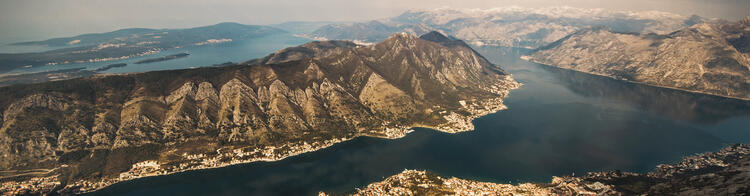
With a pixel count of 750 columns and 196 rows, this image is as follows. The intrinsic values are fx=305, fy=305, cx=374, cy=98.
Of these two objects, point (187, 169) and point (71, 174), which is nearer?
point (71, 174)

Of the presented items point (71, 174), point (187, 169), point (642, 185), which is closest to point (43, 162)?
point (71, 174)

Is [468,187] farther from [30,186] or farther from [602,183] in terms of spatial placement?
[30,186]

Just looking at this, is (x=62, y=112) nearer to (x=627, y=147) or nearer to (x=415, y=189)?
(x=415, y=189)

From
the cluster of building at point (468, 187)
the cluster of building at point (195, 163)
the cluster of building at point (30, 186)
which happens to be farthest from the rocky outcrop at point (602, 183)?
the cluster of building at point (30, 186)

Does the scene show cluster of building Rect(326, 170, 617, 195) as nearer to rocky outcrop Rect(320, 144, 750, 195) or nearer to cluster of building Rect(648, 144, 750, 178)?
rocky outcrop Rect(320, 144, 750, 195)

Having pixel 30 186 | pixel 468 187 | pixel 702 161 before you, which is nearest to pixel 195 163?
pixel 30 186

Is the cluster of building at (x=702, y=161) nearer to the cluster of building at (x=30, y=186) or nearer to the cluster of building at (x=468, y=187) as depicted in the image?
the cluster of building at (x=468, y=187)

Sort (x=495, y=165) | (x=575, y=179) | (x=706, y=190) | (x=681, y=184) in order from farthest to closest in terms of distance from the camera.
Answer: (x=495, y=165) < (x=575, y=179) < (x=681, y=184) < (x=706, y=190)

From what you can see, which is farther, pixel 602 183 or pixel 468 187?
pixel 468 187
